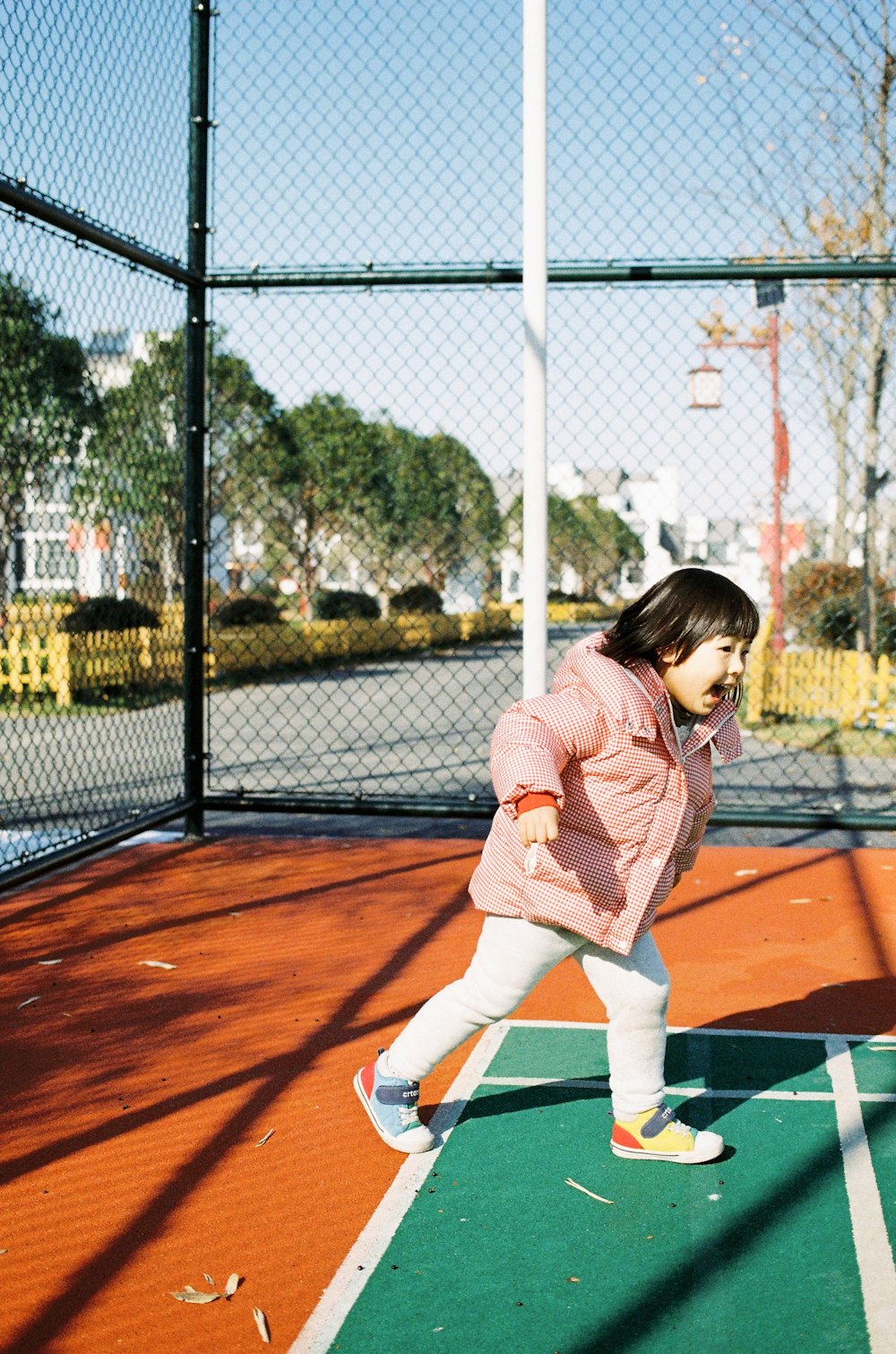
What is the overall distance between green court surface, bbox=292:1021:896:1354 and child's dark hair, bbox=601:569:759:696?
1.19 m

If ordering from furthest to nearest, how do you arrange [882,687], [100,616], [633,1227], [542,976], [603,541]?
[603,541], [100,616], [882,687], [542,976], [633,1227]

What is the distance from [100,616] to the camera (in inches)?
687

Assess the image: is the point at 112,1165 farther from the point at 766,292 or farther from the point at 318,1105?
the point at 766,292

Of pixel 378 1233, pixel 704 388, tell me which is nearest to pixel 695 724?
pixel 378 1233

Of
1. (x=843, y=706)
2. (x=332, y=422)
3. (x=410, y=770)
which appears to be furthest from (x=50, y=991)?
(x=332, y=422)

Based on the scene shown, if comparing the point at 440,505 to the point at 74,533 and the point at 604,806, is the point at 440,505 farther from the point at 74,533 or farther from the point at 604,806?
the point at 604,806

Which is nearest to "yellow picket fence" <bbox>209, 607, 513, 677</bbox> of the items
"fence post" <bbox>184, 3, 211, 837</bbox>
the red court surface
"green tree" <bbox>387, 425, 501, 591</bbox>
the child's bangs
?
"green tree" <bbox>387, 425, 501, 591</bbox>

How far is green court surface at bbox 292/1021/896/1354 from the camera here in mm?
2467

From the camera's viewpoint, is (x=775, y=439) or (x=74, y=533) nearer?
(x=775, y=439)

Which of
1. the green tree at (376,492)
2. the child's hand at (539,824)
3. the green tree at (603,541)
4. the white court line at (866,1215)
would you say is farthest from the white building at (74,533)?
the green tree at (603,541)

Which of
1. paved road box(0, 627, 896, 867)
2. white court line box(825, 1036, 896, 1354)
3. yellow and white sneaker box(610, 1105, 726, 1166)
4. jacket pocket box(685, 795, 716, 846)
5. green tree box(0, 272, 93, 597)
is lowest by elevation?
paved road box(0, 627, 896, 867)

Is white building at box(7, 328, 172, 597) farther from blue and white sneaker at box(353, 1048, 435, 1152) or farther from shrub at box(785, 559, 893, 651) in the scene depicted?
blue and white sneaker at box(353, 1048, 435, 1152)

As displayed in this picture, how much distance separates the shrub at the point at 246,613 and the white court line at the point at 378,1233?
1959cm

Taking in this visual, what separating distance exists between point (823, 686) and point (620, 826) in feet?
39.5
